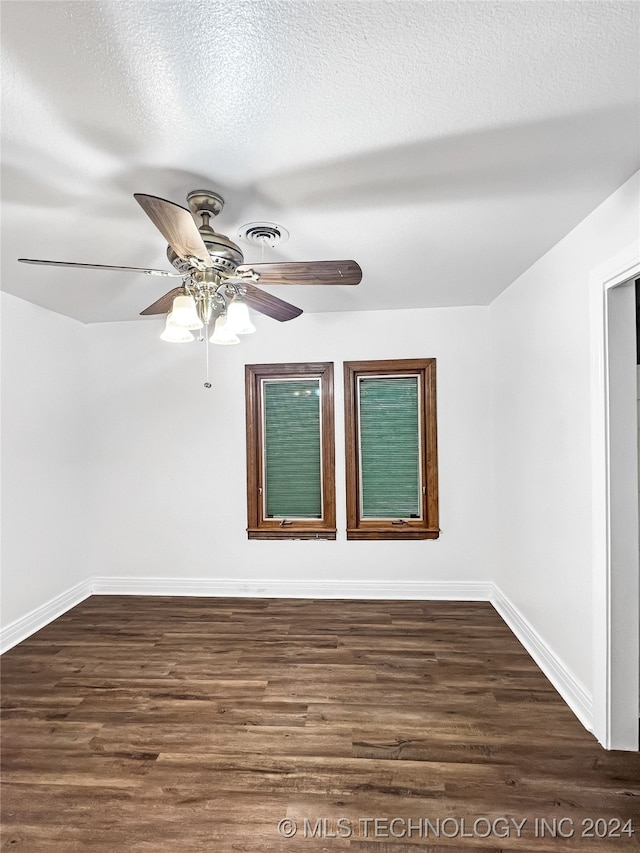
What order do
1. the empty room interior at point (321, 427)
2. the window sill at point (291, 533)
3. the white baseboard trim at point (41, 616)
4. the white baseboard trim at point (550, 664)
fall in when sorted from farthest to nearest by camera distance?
the window sill at point (291, 533), the white baseboard trim at point (41, 616), the white baseboard trim at point (550, 664), the empty room interior at point (321, 427)

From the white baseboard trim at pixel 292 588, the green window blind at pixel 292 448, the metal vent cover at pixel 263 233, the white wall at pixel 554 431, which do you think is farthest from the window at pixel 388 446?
the metal vent cover at pixel 263 233

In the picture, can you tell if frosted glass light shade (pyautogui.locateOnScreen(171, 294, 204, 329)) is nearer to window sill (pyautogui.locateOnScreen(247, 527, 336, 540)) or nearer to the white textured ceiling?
the white textured ceiling

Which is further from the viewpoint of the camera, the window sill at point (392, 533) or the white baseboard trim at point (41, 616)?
the window sill at point (392, 533)

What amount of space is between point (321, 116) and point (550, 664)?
2904 mm

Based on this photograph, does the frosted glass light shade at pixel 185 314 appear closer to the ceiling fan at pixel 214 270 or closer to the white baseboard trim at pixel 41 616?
the ceiling fan at pixel 214 270

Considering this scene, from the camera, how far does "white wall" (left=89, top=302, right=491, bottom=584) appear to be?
370cm

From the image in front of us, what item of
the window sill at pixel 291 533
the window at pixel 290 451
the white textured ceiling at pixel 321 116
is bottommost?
the window sill at pixel 291 533

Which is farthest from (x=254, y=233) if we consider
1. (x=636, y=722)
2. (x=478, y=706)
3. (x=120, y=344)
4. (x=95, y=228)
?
(x=636, y=722)

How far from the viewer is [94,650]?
2979 mm

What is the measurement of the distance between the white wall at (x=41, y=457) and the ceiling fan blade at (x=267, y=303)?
203 cm

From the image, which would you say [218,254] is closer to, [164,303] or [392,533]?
[164,303]

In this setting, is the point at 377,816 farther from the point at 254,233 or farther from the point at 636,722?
the point at 254,233

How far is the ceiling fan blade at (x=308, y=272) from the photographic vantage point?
5.81ft

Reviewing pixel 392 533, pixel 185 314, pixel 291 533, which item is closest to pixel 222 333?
pixel 185 314
